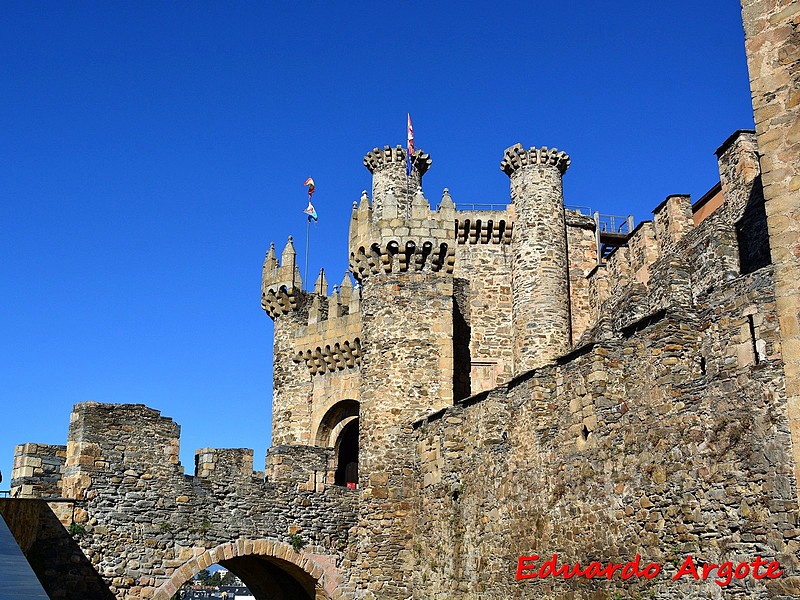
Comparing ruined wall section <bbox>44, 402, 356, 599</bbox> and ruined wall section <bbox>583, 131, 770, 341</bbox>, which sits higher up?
ruined wall section <bbox>583, 131, 770, 341</bbox>

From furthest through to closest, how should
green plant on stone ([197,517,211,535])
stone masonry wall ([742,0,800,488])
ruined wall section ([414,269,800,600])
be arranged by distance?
green plant on stone ([197,517,211,535]) → ruined wall section ([414,269,800,600]) → stone masonry wall ([742,0,800,488])

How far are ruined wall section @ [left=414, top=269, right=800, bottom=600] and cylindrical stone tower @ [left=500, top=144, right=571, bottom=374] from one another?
991 cm

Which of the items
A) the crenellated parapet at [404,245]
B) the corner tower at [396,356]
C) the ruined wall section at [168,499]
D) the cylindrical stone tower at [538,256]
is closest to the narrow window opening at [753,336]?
the corner tower at [396,356]

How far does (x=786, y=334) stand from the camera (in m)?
9.94

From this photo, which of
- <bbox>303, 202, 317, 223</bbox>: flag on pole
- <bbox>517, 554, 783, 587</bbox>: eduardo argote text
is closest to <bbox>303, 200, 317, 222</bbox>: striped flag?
<bbox>303, 202, 317, 223</bbox>: flag on pole

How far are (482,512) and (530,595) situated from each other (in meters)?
2.13

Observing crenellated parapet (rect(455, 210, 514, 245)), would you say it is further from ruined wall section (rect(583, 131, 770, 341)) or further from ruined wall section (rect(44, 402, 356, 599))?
ruined wall section (rect(44, 402, 356, 599))

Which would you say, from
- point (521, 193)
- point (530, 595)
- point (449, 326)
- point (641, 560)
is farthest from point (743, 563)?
point (521, 193)

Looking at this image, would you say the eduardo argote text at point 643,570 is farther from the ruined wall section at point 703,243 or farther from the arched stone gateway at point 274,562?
the ruined wall section at point 703,243

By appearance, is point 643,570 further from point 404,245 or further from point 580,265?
point 580,265

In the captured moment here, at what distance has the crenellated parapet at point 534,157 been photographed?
95.7 ft

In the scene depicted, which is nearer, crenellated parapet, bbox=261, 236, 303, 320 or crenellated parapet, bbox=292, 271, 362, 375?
crenellated parapet, bbox=292, 271, 362, 375

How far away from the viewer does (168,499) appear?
60.2ft

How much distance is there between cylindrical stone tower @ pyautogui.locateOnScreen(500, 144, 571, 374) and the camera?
90.8 feet
